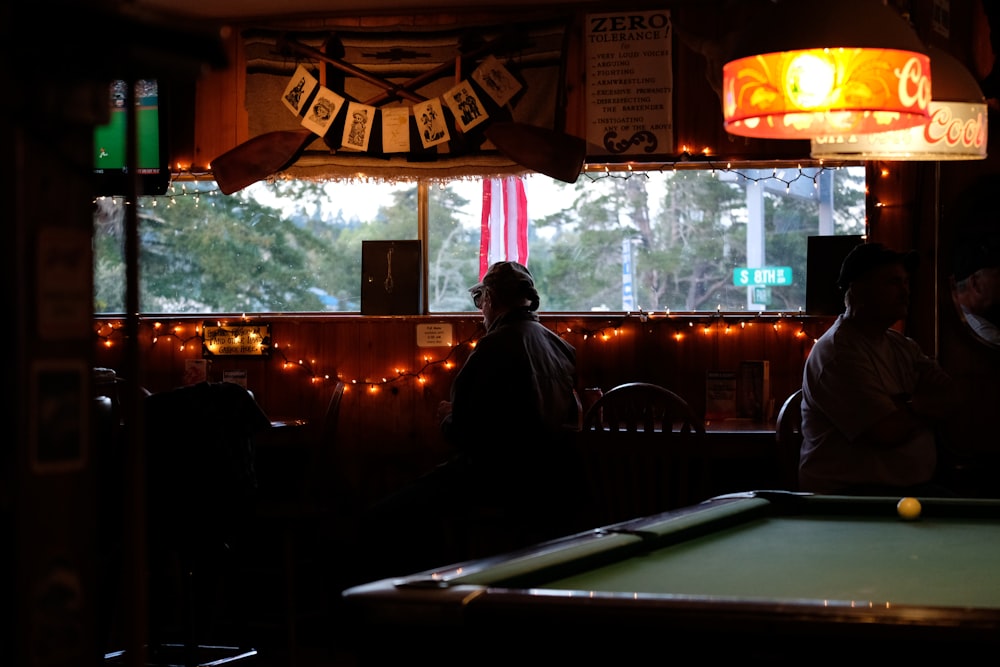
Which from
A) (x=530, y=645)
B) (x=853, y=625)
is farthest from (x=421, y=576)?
(x=853, y=625)

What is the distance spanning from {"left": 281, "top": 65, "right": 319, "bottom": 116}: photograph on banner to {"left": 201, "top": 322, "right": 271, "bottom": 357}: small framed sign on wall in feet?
3.50

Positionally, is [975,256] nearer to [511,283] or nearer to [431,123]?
[511,283]

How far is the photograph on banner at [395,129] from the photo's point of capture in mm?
5777

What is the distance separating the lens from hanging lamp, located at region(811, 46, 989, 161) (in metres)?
3.73

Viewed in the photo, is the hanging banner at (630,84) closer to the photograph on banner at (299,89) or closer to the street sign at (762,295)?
the street sign at (762,295)

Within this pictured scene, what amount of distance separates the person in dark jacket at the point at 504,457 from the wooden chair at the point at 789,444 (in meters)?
0.77

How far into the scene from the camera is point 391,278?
5836mm

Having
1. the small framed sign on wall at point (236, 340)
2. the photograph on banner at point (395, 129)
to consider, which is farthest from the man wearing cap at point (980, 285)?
the small framed sign on wall at point (236, 340)

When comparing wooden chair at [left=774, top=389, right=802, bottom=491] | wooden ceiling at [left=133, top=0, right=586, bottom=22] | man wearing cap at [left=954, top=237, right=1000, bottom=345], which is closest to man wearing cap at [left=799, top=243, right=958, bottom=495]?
wooden chair at [left=774, top=389, right=802, bottom=491]

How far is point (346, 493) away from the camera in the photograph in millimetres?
5816

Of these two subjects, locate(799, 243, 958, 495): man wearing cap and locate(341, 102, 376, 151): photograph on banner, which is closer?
locate(799, 243, 958, 495): man wearing cap

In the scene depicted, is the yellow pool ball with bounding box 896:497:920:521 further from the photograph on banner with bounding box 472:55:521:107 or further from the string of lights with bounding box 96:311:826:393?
the photograph on banner with bounding box 472:55:521:107

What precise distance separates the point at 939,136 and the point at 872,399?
87 cm

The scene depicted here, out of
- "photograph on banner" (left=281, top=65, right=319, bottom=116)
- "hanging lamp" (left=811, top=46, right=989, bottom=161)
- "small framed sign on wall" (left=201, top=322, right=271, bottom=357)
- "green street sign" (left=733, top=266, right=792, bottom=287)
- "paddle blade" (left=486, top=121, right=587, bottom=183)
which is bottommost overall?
"small framed sign on wall" (left=201, top=322, right=271, bottom=357)
